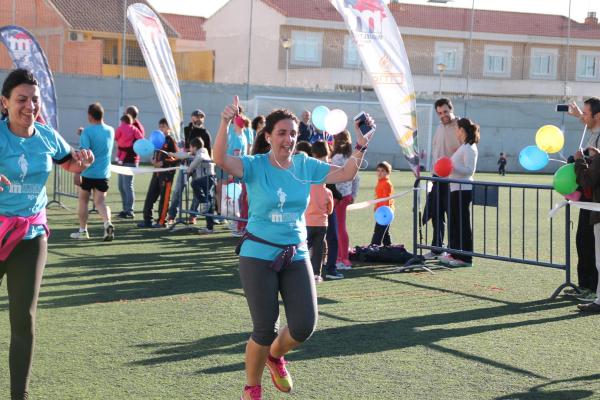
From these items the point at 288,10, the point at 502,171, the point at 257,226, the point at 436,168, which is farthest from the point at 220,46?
the point at 257,226

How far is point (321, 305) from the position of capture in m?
8.79

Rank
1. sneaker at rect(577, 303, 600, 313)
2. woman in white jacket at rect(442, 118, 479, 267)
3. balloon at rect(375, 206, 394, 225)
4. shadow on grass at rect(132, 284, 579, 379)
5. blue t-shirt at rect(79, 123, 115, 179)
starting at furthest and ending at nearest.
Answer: blue t-shirt at rect(79, 123, 115, 179) → woman in white jacket at rect(442, 118, 479, 267) → balloon at rect(375, 206, 394, 225) → sneaker at rect(577, 303, 600, 313) → shadow on grass at rect(132, 284, 579, 379)

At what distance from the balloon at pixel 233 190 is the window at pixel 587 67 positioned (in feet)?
125

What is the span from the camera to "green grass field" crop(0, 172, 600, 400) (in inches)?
234

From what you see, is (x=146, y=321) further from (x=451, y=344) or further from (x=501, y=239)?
(x=501, y=239)

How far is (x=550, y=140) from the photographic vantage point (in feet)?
29.1

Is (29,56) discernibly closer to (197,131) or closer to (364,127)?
(197,131)

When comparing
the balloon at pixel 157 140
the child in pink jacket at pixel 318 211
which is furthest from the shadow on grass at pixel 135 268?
the balloon at pixel 157 140

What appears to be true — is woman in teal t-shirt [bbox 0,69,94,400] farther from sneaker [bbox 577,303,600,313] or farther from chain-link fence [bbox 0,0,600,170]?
chain-link fence [bbox 0,0,600,170]

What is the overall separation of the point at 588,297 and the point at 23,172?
6379 mm

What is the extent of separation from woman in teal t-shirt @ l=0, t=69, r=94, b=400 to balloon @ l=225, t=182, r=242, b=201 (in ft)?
28.7

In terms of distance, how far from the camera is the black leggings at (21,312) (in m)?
5.17

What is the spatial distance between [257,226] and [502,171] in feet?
107

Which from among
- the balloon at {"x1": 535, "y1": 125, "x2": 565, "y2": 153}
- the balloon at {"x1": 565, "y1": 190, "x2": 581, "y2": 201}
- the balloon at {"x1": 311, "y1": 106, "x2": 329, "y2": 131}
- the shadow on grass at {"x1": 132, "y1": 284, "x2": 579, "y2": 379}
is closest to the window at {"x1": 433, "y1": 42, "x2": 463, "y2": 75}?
the balloon at {"x1": 565, "y1": 190, "x2": 581, "y2": 201}
